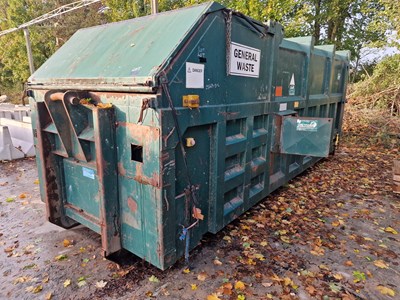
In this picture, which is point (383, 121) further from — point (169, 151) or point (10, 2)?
point (10, 2)

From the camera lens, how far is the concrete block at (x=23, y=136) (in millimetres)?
6781

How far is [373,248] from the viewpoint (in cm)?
315

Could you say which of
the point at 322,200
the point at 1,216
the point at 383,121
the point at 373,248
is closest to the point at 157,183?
the point at 373,248

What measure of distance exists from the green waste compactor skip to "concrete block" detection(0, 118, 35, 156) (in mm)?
4148

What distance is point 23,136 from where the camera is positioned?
7223 millimetres

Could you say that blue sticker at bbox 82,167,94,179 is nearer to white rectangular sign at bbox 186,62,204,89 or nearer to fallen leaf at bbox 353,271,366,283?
white rectangular sign at bbox 186,62,204,89

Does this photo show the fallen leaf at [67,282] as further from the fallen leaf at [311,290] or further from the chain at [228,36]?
the chain at [228,36]

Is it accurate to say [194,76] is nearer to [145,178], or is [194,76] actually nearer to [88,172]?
[145,178]

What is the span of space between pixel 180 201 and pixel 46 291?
1393 millimetres

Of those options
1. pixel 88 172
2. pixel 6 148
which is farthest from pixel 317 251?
pixel 6 148

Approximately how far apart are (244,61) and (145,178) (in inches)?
66.0

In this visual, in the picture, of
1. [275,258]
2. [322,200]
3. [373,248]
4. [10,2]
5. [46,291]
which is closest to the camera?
[46,291]

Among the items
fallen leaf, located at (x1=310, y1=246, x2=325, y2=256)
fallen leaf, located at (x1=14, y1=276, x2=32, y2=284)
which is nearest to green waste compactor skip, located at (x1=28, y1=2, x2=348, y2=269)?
fallen leaf, located at (x1=14, y1=276, x2=32, y2=284)

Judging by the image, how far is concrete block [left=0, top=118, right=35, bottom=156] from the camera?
678cm
